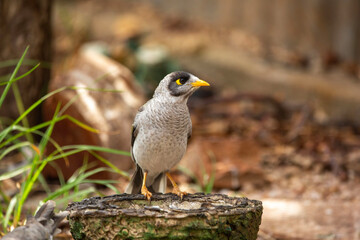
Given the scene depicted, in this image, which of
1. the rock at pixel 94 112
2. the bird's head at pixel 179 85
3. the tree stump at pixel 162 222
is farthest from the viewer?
the rock at pixel 94 112

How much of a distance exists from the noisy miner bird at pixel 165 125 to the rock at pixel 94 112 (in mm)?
1475

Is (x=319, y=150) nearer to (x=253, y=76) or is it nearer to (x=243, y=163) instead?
(x=243, y=163)

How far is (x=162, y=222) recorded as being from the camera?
2062 millimetres

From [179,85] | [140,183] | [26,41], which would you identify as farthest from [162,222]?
[26,41]

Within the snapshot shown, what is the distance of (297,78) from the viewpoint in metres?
8.19

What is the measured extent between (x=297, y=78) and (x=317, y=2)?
55.9 inches

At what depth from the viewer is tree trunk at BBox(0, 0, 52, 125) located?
185 inches

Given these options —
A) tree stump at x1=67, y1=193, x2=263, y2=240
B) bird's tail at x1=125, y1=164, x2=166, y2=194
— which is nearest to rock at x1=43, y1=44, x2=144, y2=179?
bird's tail at x1=125, y1=164, x2=166, y2=194

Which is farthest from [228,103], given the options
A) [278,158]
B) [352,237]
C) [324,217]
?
[352,237]

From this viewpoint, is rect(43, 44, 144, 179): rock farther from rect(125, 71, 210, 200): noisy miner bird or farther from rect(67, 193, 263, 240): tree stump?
rect(67, 193, 263, 240): tree stump

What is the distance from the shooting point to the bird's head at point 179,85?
2.67 m

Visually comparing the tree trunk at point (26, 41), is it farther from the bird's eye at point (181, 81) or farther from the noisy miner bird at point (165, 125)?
the bird's eye at point (181, 81)

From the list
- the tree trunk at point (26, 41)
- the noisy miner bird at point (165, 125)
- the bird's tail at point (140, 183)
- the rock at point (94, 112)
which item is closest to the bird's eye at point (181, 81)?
the noisy miner bird at point (165, 125)

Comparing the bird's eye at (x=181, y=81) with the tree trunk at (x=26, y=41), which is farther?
the tree trunk at (x=26, y=41)
